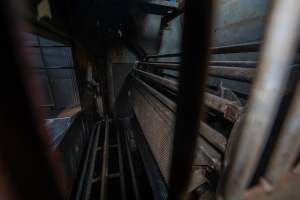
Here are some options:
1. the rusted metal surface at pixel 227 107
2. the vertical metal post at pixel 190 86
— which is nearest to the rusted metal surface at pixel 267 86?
the vertical metal post at pixel 190 86

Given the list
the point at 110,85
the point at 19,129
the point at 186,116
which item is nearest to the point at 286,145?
the point at 186,116

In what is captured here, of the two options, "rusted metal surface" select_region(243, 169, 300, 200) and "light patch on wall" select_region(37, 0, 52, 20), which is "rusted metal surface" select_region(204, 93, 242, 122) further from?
"light patch on wall" select_region(37, 0, 52, 20)

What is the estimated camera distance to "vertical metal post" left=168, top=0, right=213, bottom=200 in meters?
0.21

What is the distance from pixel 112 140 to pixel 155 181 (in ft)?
3.70

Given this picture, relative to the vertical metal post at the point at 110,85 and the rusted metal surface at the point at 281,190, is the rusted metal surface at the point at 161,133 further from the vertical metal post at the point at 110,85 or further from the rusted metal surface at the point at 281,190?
the vertical metal post at the point at 110,85

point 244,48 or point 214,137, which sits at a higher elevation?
point 244,48

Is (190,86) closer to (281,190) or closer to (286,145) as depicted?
(286,145)

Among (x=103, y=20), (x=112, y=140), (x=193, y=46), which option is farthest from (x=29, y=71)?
(x=103, y=20)

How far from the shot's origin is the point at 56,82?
155 inches

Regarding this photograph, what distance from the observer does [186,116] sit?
0.26 metres

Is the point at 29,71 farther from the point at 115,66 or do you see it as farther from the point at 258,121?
the point at 115,66

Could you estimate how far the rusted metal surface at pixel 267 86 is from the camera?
240mm

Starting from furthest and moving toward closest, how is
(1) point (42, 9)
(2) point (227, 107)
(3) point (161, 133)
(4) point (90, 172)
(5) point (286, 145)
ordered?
(4) point (90, 172) → (3) point (161, 133) → (1) point (42, 9) → (2) point (227, 107) → (5) point (286, 145)

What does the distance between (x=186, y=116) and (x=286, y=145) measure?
289 mm
